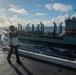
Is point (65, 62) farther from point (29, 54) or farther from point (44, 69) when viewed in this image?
point (29, 54)

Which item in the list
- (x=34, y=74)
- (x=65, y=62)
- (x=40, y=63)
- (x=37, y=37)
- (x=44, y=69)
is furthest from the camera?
(x=37, y=37)

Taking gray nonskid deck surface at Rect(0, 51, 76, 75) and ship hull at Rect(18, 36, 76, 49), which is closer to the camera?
gray nonskid deck surface at Rect(0, 51, 76, 75)

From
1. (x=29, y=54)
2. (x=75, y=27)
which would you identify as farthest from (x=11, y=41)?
(x=75, y=27)

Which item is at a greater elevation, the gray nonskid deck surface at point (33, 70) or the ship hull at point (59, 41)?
the gray nonskid deck surface at point (33, 70)

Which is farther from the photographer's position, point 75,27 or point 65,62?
point 75,27

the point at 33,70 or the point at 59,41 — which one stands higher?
the point at 33,70

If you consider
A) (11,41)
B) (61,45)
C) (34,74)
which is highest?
(11,41)

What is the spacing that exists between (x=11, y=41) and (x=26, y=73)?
2.26 meters

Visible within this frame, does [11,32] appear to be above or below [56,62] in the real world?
above

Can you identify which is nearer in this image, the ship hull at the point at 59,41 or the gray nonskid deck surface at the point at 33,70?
the gray nonskid deck surface at the point at 33,70

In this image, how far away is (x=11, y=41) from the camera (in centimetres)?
794

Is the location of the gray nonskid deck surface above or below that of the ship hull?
above

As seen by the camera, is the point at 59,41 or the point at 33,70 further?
the point at 59,41

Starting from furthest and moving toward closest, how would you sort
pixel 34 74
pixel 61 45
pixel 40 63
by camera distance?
pixel 61 45 → pixel 40 63 → pixel 34 74
